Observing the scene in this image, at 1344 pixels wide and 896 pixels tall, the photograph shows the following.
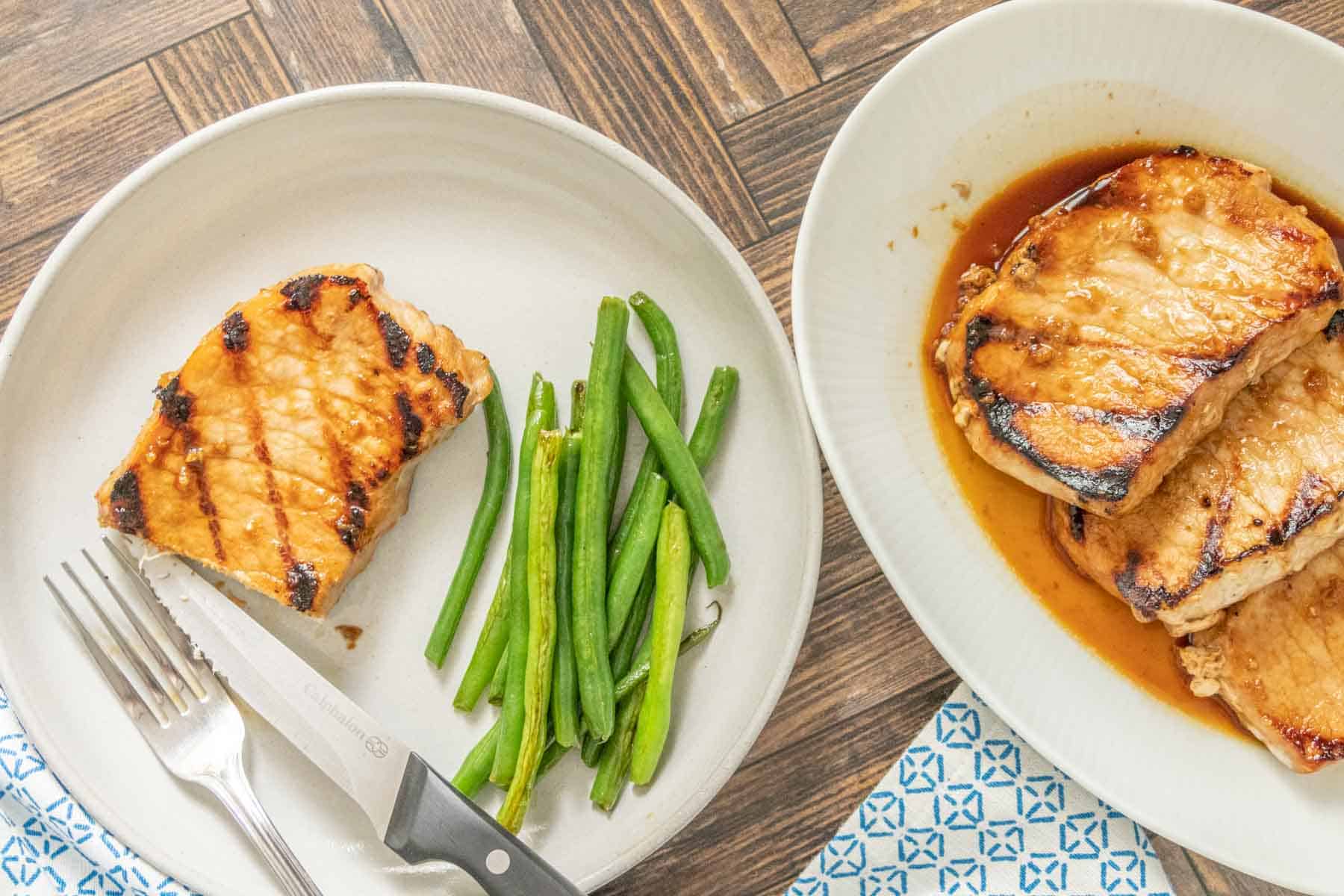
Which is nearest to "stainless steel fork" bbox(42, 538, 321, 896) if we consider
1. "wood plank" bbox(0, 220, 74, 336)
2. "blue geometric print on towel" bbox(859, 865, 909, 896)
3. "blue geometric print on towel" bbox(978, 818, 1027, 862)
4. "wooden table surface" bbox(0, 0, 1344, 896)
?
"wood plank" bbox(0, 220, 74, 336)

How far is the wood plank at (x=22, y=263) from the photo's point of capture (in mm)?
3152

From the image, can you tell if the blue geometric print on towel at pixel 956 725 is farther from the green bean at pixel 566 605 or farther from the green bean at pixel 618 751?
the green bean at pixel 566 605

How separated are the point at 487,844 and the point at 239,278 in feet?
6.14

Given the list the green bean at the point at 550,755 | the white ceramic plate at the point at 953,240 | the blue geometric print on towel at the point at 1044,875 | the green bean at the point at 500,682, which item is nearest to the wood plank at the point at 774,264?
the white ceramic plate at the point at 953,240

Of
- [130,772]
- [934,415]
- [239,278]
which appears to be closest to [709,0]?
[934,415]

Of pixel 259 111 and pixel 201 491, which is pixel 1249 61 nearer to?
pixel 259 111

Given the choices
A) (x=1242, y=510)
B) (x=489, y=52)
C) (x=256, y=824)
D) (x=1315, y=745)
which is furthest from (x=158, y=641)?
(x=1315, y=745)

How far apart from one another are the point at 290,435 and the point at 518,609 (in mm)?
816

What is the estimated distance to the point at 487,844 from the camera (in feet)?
9.04

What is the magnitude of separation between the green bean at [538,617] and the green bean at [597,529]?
0.08 meters

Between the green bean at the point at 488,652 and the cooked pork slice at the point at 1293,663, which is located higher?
the green bean at the point at 488,652

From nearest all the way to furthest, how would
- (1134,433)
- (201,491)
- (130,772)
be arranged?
(1134,433)
(201,491)
(130,772)

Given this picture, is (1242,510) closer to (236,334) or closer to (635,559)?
(635,559)

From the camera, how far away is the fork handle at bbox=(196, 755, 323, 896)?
293 cm
